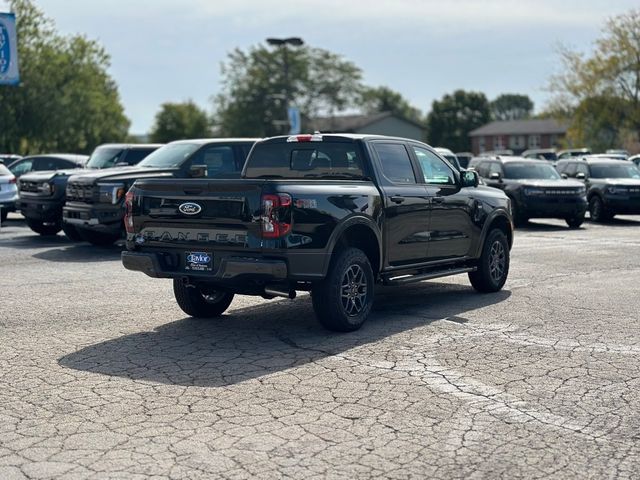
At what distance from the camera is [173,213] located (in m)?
8.43

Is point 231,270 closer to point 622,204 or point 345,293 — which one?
point 345,293

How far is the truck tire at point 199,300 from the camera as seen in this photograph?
9.36 m

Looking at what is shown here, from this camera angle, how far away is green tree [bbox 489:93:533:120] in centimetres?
16550

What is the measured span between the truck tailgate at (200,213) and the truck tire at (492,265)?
12.5 feet

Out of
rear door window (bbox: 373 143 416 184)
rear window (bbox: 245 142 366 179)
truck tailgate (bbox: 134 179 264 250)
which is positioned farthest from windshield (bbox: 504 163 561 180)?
truck tailgate (bbox: 134 179 264 250)

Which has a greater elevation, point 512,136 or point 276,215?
point 512,136

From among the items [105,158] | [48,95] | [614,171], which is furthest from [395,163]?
[48,95]

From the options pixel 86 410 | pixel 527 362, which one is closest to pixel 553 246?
Result: pixel 527 362

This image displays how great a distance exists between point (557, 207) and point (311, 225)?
608 inches

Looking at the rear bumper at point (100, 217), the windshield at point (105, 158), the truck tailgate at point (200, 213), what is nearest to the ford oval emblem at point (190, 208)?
the truck tailgate at point (200, 213)

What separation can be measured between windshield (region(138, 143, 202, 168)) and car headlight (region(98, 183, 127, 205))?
1020 millimetres

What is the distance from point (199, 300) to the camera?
9.41 meters

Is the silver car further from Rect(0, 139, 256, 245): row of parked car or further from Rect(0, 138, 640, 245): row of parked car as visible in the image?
Rect(0, 139, 256, 245): row of parked car

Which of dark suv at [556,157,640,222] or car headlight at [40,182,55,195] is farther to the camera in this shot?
dark suv at [556,157,640,222]
